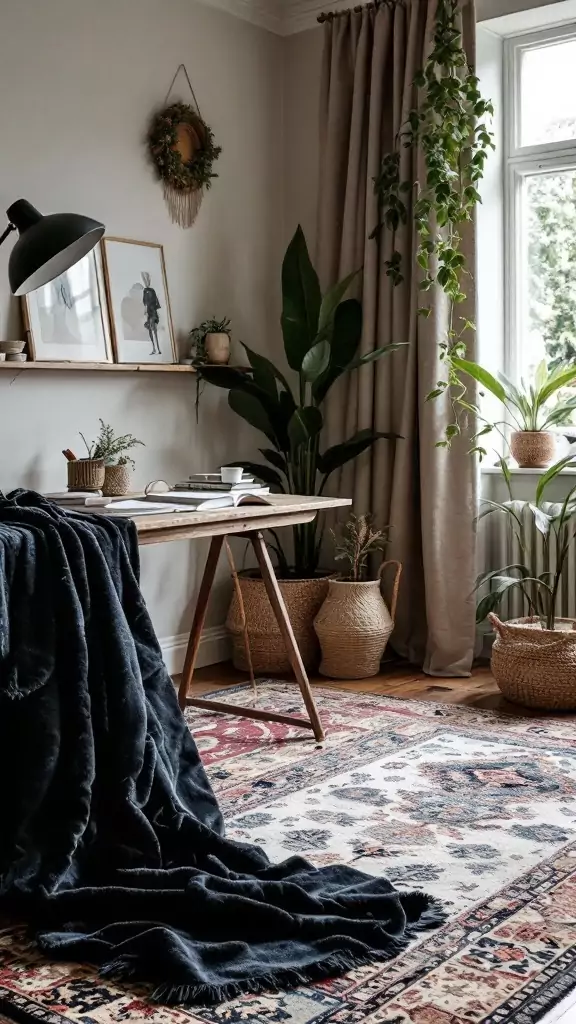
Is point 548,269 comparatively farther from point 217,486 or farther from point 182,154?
point 217,486

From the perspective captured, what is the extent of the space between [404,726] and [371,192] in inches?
82.0

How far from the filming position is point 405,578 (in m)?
4.45

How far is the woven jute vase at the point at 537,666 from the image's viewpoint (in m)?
3.65

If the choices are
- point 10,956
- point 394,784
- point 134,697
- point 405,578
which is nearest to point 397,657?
point 405,578

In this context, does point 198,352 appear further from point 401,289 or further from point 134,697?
point 134,697

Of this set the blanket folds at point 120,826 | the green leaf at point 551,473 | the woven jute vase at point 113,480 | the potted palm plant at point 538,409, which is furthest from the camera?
the potted palm plant at point 538,409

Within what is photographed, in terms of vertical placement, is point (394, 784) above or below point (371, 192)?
below

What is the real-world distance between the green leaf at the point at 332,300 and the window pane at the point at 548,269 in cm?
76

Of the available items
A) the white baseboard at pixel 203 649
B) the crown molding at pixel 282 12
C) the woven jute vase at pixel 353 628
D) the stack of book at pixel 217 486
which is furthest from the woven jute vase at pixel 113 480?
the crown molding at pixel 282 12

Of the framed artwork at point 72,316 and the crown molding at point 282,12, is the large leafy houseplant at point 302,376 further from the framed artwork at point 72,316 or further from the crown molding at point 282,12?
the crown molding at point 282,12

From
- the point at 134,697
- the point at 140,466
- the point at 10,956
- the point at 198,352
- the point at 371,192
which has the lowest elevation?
the point at 10,956

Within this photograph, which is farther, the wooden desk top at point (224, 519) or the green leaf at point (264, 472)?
the green leaf at point (264, 472)

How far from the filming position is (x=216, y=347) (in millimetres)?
4312

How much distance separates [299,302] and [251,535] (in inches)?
51.3
